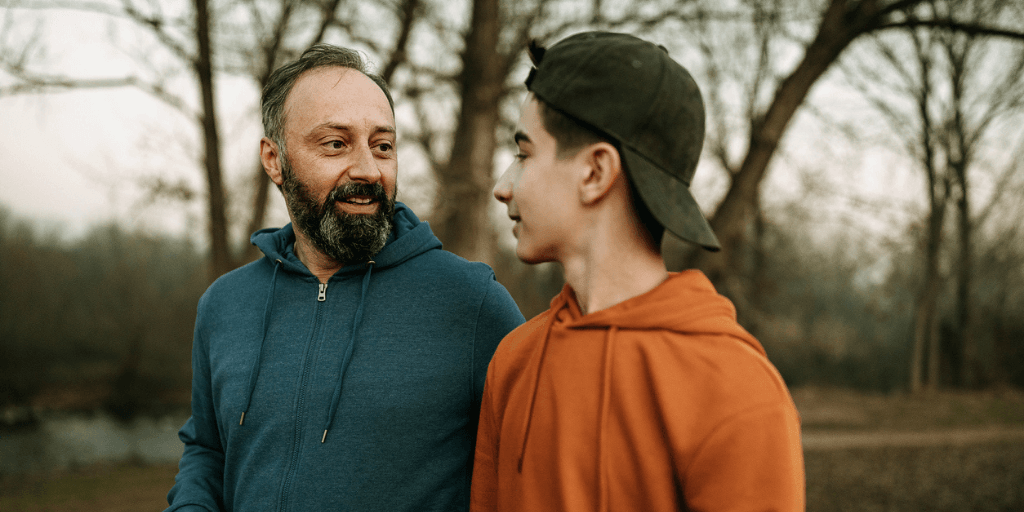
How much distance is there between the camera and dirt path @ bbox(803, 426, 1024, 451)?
39.2ft

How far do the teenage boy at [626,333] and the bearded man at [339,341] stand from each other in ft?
1.23

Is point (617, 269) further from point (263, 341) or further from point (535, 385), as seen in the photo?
point (263, 341)

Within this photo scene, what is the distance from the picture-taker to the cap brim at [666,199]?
3.94ft

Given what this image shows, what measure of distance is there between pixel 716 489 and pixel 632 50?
0.82 metres

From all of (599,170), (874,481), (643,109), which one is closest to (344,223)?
(599,170)

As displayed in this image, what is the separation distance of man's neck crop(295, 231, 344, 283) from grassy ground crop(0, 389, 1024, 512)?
833 centimetres

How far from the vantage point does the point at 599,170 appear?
1255 mm

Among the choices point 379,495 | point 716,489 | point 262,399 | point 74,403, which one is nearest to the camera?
point 716,489

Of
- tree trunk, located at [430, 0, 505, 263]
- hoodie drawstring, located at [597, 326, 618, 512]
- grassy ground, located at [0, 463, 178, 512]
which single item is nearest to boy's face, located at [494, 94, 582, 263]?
hoodie drawstring, located at [597, 326, 618, 512]

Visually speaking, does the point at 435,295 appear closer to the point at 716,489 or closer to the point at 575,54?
the point at 575,54

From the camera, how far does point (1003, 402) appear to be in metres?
16.5

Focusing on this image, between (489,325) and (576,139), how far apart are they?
2.33 ft

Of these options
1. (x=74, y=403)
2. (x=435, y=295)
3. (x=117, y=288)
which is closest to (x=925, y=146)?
(x=435, y=295)

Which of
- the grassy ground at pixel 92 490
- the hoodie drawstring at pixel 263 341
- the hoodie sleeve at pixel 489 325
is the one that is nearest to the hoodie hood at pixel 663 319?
the hoodie sleeve at pixel 489 325
